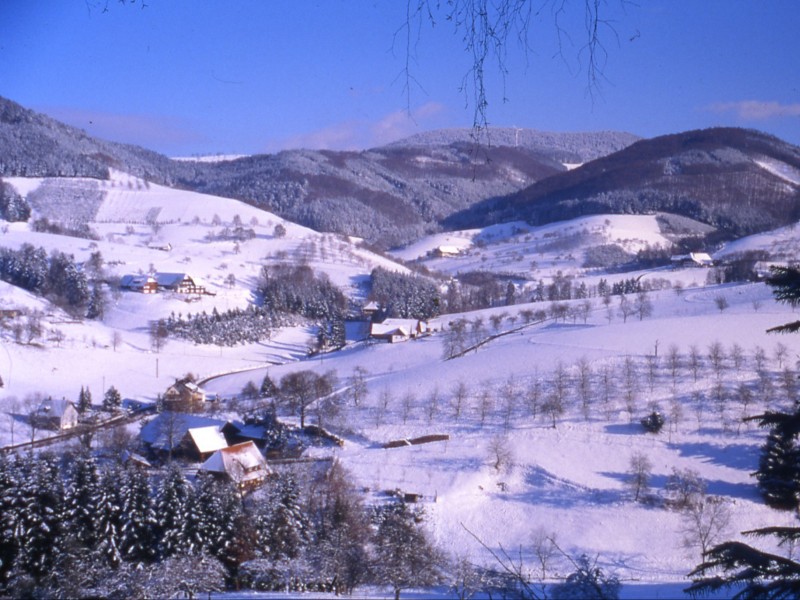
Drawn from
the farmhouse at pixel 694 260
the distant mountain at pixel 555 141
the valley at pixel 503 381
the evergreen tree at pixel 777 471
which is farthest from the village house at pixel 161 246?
the distant mountain at pixel 555 141

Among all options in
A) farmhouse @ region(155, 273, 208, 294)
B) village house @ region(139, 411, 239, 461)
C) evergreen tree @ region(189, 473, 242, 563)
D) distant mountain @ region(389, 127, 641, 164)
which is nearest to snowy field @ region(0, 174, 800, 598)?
farmhouse @ region(155, 273, 208, 294)

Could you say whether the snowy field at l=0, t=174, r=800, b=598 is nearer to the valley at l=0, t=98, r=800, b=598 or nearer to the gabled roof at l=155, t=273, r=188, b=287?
the valley at l=0, t=98, r=800, b=598

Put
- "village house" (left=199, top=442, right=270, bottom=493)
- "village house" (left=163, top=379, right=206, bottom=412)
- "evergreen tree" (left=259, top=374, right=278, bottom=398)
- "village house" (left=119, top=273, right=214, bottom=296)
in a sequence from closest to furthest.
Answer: "village house" (left=199, top=442, right=270, bottom=493) → "village house" (left=163, top=379, right=206, bottom=412) → "evergreen tree" (left=259, top=374, right=278, bottom=398) → "village house" (left=119, top=273, right=214, bottom=296)

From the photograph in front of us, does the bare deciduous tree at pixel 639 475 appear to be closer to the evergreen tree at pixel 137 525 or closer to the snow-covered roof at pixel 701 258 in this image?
the evergreen tree at pixel 137 525

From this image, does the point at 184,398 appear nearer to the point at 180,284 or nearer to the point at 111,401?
the point at 111,401

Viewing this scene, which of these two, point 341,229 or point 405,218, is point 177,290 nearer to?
point 341,229

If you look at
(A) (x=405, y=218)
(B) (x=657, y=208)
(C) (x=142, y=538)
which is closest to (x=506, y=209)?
(A) (x=405, y=218)
